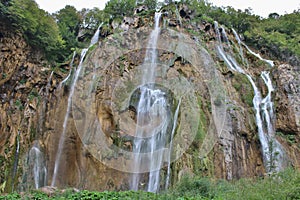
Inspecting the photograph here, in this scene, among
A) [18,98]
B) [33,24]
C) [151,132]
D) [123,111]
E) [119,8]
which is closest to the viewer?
[151,132]

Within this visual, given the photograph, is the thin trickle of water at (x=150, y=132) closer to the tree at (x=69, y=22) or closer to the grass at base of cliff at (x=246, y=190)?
the grass at base of cliff at (x=246, y=190)

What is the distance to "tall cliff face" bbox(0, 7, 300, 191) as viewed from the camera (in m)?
14.1

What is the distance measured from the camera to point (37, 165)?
51.6ft

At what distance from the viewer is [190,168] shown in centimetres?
1309

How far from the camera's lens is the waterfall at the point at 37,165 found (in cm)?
1536

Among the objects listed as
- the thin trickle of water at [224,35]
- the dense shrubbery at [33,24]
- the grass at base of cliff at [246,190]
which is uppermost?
the thin trickle of water at [224,35]

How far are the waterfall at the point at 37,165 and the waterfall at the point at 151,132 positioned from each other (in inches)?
190

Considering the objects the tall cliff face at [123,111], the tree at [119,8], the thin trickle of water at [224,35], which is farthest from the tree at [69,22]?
the thin trickle of water at [224,35]

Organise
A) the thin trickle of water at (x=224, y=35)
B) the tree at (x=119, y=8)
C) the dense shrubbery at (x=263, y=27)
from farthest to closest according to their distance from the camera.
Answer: the tree at (x=119, y=8), the dense shrubbery at (x=263, y=27), the thin trickle of water at (x=224, y=35)

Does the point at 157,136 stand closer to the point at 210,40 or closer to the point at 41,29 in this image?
the point at 210,40

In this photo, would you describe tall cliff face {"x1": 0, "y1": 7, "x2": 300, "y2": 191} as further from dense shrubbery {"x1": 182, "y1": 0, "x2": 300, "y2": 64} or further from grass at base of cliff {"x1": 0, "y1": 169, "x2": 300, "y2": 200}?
dense shrubbery {"x1": 182, "y1": 0, "x2": 300, "y2": 64}

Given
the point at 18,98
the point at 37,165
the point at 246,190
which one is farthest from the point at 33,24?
the point at 246,190

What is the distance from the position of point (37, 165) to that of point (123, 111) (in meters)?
5.13

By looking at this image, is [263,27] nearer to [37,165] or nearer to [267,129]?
[267,129]
